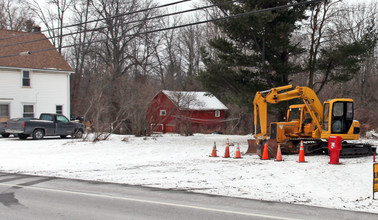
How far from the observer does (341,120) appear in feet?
59.6

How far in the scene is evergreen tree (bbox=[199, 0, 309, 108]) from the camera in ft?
75.6

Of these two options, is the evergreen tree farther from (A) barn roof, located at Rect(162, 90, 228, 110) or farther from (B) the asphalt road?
(B) the asphalt road

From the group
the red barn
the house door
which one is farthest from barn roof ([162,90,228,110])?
the house door

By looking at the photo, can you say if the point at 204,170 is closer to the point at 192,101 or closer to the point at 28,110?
the point at 28,110

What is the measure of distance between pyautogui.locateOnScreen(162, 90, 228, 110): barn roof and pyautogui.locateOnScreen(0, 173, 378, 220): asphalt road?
16.9 m

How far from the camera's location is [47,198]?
9695 millimetres

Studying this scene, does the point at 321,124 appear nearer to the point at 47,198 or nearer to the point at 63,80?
the point at 47,198

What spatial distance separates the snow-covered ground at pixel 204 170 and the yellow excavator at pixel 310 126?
0.74 meters

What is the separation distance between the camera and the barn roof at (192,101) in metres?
37.6

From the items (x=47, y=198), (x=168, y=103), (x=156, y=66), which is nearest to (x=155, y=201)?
(x=47, y=198)

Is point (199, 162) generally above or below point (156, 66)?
below

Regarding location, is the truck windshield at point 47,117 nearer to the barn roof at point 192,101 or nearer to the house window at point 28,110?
the house window at point 28,110

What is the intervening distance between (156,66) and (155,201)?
151 feet

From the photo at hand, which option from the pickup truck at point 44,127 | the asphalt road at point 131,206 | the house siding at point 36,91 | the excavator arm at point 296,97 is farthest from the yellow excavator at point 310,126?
the house siding at point 36,91
